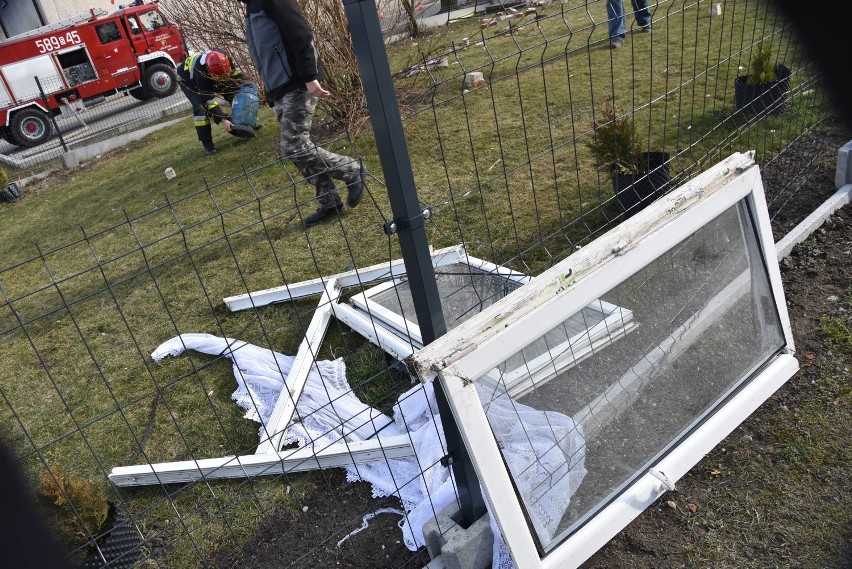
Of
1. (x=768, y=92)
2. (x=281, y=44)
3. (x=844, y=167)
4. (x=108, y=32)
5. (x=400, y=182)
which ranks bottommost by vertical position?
(x=844, y=167)

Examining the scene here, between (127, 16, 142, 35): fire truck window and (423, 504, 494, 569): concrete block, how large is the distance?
14.8 m

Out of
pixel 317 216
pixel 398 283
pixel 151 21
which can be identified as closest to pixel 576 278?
pixel 398 283

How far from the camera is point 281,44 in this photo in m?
4.93

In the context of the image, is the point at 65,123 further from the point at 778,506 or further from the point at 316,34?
the point at 778,506

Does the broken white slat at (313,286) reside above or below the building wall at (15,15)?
below

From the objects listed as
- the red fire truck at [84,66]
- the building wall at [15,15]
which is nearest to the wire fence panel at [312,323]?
the building wall at [15,15]

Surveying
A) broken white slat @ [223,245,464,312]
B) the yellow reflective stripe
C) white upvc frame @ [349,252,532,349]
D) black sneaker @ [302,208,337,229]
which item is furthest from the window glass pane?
the yellow reflective stripe

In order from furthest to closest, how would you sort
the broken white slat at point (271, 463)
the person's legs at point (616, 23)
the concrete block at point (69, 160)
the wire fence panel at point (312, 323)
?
1. the concrete block at point (69, 160)
2. the person's legs at point (616, 23)
3. the broken white slat at point (271, 463)
4. the wire fence panel at point (312, 323)

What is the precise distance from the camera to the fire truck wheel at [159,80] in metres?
14.8

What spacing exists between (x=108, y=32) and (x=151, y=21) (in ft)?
3.23

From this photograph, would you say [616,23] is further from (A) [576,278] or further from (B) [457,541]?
(B) [457,541]

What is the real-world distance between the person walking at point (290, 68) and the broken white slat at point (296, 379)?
45.5 inches

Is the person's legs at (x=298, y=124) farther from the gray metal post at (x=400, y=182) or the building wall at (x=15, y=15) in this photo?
the building wall at (x=15, y=15)

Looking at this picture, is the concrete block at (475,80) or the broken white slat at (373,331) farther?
the concrete block at (475,80)
